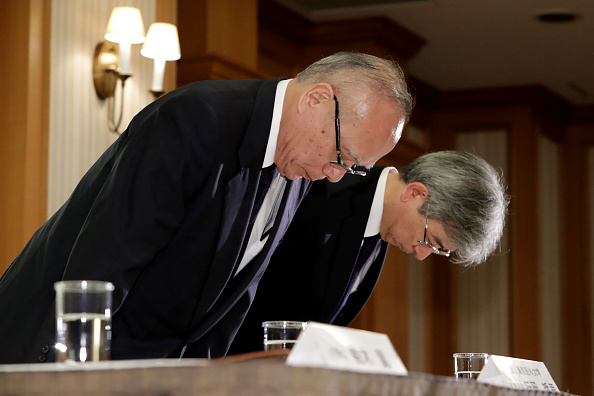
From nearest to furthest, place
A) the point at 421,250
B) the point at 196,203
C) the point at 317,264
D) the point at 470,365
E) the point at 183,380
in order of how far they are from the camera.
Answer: the point at 183,380 < the point at 470,365 < the point at 196,203 < the point at 317,264 < the point at 421,250

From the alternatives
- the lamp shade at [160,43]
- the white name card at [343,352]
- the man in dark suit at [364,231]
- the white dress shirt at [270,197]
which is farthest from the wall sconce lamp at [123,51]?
the white name card at [343,352]

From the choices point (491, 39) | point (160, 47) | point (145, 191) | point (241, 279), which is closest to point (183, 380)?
point (145, 191)

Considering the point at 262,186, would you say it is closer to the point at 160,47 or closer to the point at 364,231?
the point at 364,231

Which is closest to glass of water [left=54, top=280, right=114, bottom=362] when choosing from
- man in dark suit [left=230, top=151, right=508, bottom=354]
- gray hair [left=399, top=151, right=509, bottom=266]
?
man in dark suit [left=230, top=151, right=508, bottom=354]

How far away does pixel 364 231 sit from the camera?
2691 mm

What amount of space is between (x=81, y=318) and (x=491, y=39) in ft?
20.6

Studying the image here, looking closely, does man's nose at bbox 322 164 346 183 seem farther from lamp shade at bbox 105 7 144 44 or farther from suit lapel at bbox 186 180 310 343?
lamp shade at bbox 105 7 144 44

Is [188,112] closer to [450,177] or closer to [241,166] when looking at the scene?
[241,166]

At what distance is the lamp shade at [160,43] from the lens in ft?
13.4

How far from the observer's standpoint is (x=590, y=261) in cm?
870

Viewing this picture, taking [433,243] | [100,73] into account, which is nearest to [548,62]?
[100,73]

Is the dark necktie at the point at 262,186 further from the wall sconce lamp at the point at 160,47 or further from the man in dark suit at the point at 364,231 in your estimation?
the wall sconce lamp at the point at 160,47

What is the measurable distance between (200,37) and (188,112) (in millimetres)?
3267

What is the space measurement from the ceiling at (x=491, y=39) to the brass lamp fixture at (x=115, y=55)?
7.91 feet
